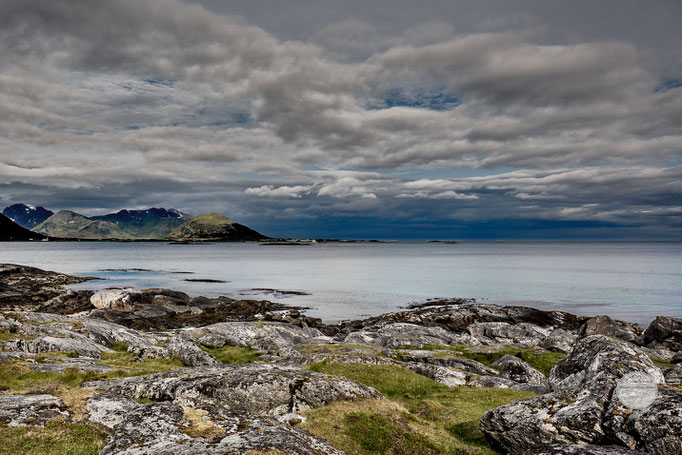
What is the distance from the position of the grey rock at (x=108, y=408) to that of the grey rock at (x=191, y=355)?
49.3ft

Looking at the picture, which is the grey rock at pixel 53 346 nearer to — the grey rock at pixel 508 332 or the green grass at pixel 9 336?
the green grass at pixel 9 336

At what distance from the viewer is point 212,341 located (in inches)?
1553

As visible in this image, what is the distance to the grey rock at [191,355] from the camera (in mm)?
31047

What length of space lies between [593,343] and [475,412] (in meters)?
7.70

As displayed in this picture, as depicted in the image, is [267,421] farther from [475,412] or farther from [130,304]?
[130,304]

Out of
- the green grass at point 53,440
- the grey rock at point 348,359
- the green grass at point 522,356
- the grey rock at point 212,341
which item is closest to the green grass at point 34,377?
the green grass at point 53,440

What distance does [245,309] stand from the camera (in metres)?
81.5

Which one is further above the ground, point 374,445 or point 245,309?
point 374,445

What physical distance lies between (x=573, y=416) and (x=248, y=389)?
12881 millimetres

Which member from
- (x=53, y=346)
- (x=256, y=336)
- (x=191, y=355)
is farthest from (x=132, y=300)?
(x=191, y=355)

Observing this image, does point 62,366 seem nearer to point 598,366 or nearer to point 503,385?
point 503,385

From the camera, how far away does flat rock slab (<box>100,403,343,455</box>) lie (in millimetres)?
11188

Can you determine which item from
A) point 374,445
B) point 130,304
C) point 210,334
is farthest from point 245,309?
point 374,445

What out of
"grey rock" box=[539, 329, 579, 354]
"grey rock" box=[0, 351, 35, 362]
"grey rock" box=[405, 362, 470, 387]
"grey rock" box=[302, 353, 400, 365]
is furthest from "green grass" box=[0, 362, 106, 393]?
"grey rock" box=[539, 329, 579, 354]
